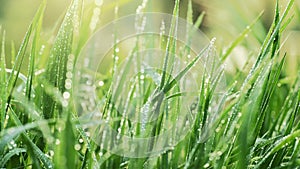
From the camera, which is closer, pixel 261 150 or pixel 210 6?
pixel 261 150

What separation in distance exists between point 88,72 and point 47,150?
1.42 ft

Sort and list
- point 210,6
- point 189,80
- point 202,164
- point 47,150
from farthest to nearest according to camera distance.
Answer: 1. point 210,6
2. point 189,80
3. point 47,150
4. point 202,164

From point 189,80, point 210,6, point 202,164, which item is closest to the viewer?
point 202,164

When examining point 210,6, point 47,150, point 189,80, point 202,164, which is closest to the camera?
point 202,164

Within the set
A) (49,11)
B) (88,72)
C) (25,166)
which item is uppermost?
(49,11)

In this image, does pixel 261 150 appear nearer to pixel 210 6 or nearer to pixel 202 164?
pixel 202 164

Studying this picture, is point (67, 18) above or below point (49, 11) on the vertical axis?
below

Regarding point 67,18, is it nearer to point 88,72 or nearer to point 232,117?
point 232,117

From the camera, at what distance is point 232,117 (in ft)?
2.15

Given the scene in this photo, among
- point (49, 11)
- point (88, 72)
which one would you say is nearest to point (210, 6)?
point (49, 11)

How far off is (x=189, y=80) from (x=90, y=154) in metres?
0.49

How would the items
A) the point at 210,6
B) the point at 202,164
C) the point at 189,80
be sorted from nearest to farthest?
the point at 202,164
the point at 189,80
the point at 210,6

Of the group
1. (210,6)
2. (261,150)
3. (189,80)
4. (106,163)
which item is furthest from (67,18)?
(210,6)

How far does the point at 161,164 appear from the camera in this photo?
0.65 meters
